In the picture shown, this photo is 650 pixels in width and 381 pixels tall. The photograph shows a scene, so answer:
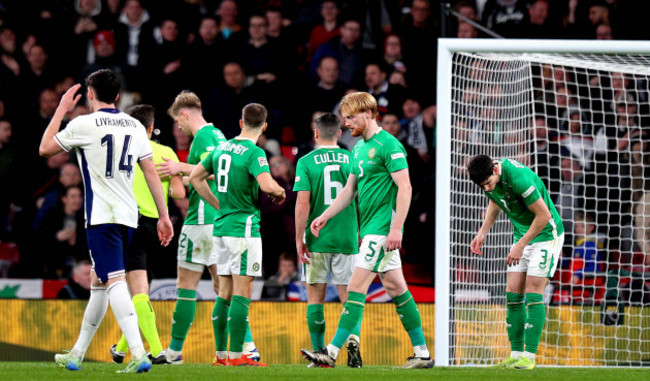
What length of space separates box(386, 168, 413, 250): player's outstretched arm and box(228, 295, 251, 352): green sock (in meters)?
1.30

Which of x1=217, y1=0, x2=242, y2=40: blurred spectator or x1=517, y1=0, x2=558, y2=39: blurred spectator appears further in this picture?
x1=217, y1=0, x2=242, y2=40: blurred spectator

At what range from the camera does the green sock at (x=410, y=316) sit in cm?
696

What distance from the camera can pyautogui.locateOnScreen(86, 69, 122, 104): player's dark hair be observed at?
20.2ft

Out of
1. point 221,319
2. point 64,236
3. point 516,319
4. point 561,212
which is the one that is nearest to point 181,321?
point 221,319

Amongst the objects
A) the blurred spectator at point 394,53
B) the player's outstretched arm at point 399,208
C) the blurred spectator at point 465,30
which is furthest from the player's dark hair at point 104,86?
the blurred spectator at point 465,30

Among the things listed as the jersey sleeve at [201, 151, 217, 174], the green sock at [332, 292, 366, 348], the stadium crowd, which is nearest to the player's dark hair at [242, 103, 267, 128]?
the jersey sleeve at [201, 151, 217, 174]

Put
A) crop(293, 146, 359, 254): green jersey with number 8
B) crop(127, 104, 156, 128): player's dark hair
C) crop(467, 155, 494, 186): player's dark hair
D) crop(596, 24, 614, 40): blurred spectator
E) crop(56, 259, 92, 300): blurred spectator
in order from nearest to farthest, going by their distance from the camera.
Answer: crop(467, 155, 494, 186): player's dark hair
crop(293, 146, 359, 254): green jersey with number 8
crop(127, 104, 156, 128): player's dark hair
crop(56, 259, 92, 300): blurred spectator
crop(596, 24, 614, 40): blurred spectator

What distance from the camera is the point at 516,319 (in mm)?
7418

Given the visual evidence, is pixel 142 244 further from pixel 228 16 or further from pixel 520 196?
pixel 228 16

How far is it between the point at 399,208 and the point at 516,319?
148cm

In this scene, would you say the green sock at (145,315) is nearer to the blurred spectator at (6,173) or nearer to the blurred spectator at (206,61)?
the blurred spectator at (6,173)

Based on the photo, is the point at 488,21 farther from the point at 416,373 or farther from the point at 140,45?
the point at 416,373

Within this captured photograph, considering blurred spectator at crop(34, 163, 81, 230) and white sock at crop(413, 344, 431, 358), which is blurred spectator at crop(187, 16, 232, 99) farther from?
white sock at crop(413, 344, 431, 358)

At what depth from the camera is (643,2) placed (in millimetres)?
12273
